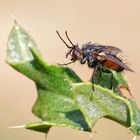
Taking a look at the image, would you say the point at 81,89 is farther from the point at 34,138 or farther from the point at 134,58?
the point at 134,58

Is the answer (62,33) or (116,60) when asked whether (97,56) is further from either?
(62,33)

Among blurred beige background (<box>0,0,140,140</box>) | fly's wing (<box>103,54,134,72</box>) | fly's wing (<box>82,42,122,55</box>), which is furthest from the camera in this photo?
blurred beige background (<box>0,0,140,140</box>)

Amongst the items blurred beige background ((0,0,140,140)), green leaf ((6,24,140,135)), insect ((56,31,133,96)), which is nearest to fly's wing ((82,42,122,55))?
insect ((56,31,133,96))

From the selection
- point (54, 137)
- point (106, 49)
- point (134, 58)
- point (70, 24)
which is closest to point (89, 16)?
point (70, 24)

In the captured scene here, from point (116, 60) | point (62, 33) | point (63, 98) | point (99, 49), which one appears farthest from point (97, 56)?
point (62, 33)

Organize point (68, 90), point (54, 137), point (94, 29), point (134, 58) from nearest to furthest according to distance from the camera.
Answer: point (68, 90) → point (54, 137) → point (134, 58) → point (94, 29)

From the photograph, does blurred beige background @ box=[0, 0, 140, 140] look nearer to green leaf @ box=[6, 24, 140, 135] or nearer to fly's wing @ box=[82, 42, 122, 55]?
fly's wing @ box=[82, 42, 122, 55]
